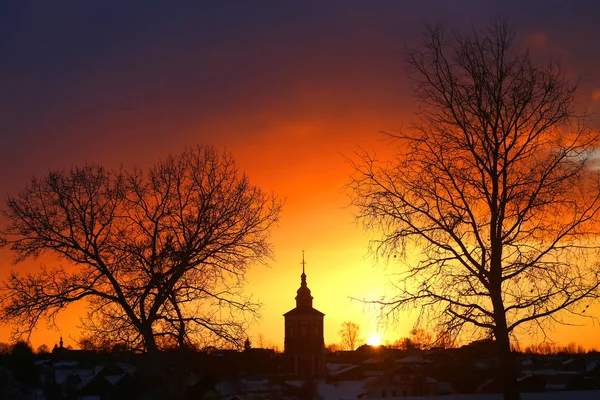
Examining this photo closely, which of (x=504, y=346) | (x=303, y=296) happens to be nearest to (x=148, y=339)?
(x=504, y=346)

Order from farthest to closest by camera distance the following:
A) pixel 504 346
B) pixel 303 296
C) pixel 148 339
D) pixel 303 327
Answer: pixel 303 296 → pixel 303 327 → pixel 148 339 → pixel 504 346

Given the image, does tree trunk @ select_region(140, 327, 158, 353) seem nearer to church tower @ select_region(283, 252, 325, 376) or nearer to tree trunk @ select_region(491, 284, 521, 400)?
tree trunk @ select_region(491, 284, 521, 400)

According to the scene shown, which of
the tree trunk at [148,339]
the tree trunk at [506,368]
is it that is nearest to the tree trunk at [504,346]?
the tree trunk at [506,368]

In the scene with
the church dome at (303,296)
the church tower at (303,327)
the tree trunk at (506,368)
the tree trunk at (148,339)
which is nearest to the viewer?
the tree trunk at (506,368)

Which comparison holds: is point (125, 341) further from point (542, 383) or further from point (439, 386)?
point (542, 383)

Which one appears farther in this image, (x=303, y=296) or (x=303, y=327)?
(x=303, y=296)

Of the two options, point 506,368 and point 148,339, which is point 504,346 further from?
point 148,339

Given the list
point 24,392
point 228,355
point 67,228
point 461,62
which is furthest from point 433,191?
point 24,392

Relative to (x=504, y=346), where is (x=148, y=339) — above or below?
above

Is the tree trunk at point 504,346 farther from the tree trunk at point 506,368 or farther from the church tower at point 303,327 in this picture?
the church tower at point 303,327

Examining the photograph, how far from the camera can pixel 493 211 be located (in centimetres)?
1555

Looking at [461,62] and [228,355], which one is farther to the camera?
[228,355]

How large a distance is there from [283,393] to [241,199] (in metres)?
6.50

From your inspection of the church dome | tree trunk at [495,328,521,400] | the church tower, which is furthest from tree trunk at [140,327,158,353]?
the church dome
